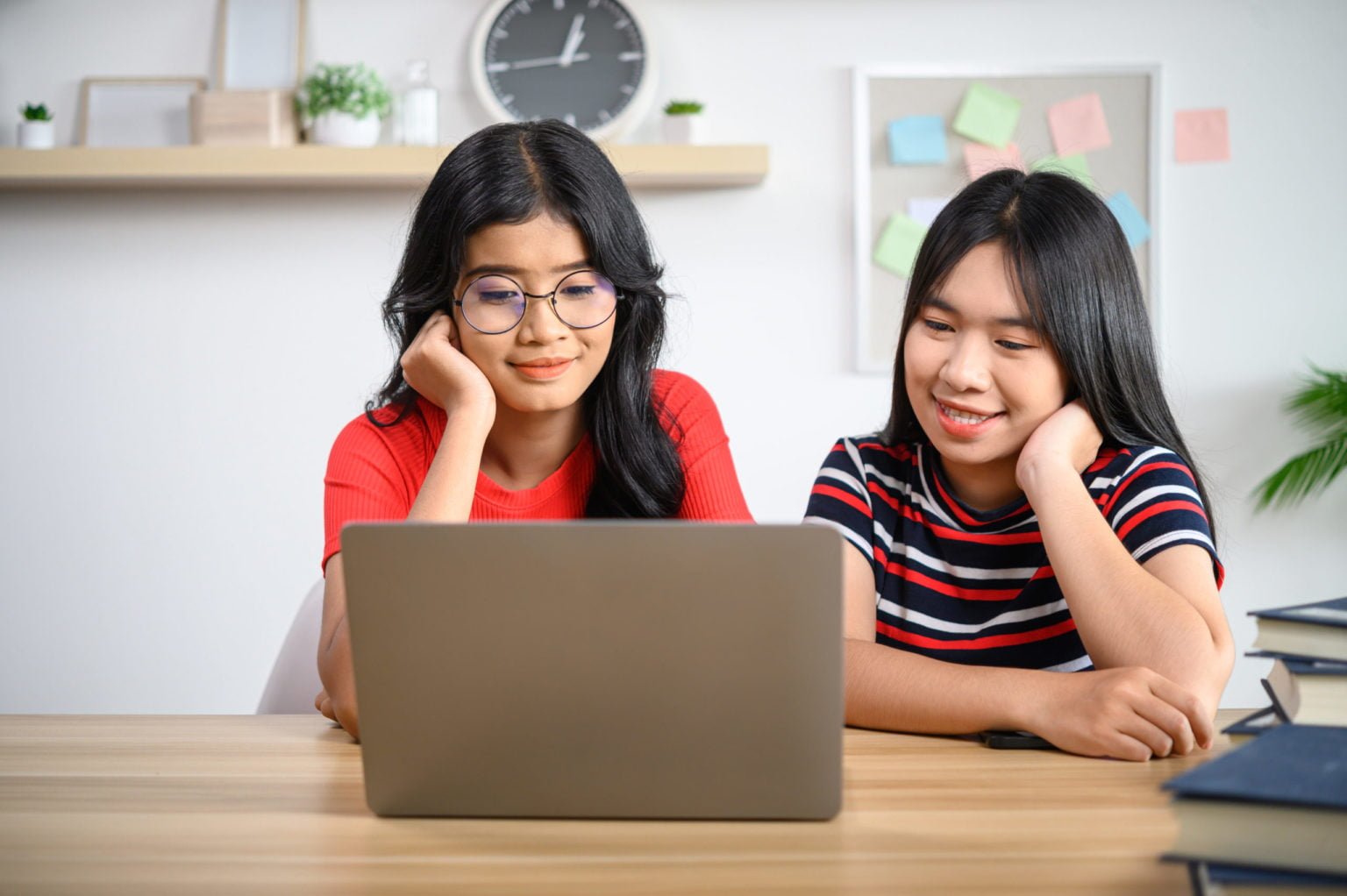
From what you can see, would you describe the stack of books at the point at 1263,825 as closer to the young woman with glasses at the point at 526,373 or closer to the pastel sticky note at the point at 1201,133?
the young woman with glasses at the point at 526,373

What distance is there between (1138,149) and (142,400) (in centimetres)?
234

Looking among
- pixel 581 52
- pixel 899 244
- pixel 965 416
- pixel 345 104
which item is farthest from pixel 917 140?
pixel 965 416

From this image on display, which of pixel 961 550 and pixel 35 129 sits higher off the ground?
pixel 35 129

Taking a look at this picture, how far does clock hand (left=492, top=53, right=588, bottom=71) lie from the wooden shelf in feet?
0.82

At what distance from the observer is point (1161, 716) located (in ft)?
3.02

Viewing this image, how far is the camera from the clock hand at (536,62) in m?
2.66

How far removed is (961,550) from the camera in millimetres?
1383

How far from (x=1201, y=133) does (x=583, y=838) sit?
101 inches

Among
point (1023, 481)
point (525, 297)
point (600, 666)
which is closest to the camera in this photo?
point (600, 666)

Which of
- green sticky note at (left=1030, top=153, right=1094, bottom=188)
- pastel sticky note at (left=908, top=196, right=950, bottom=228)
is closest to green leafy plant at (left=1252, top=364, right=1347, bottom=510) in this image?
green sticky note at (left=1030, top=153, right=1094, bottom=188)

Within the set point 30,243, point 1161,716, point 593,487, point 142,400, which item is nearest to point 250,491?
point 142,400

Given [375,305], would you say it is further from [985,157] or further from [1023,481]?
[1023,481]

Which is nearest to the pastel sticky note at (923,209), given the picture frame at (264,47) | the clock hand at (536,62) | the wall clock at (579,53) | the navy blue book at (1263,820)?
the wall clock at (579,53)

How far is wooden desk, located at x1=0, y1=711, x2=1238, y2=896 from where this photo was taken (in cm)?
66
